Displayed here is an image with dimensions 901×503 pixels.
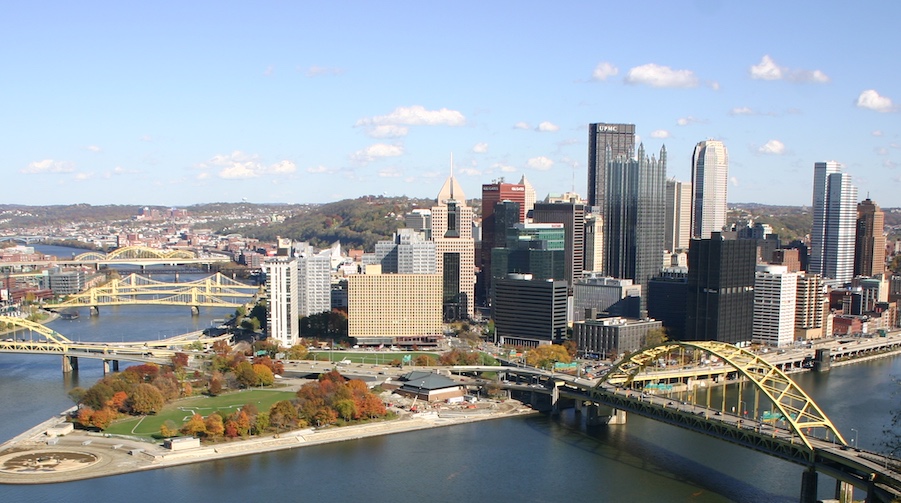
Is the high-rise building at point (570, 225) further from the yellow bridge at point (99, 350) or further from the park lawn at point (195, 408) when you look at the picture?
the park lawn at point (195, 408)

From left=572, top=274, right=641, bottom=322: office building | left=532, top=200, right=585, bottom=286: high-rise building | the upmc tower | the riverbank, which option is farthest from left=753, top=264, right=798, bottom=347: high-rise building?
the upmc tower

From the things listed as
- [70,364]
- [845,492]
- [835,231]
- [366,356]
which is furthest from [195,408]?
[835,231]

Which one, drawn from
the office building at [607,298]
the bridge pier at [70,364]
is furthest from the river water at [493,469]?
the office building at [607,298]

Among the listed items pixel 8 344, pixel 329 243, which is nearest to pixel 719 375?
pixel 8 344

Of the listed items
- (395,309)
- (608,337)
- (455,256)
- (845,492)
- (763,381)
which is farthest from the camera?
(455,256)

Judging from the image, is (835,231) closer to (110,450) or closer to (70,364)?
(70,364)

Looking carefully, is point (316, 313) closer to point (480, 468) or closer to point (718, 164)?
point (480, 468)
